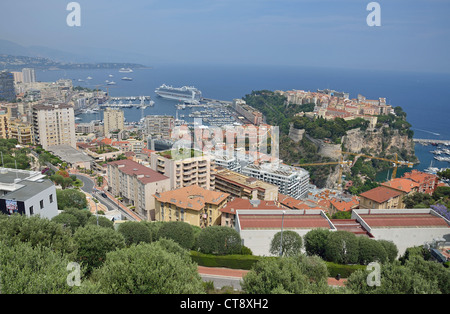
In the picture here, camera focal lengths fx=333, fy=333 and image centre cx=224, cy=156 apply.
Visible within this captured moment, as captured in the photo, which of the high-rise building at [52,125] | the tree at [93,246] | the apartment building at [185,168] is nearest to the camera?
the tree at [93,246]

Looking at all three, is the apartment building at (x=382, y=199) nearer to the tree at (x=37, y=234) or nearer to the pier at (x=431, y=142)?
the tree at (x=37, y=234)

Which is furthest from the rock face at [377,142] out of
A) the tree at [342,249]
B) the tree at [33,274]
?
the tree at [33,274]

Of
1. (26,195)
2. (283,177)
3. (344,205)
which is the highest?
(26,195)

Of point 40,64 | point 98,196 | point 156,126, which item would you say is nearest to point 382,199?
point 98,196

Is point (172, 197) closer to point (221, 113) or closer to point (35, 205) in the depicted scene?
point (35, 205)

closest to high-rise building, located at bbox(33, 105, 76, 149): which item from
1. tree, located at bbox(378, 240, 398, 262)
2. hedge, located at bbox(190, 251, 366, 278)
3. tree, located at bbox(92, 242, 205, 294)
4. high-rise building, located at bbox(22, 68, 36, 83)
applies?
hedge, located at bbox(190, 251, 366, 278)

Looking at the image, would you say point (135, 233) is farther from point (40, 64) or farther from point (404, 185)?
point (40, 64)

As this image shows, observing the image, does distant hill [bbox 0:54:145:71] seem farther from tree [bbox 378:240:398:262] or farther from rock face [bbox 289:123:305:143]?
tree [bbox 378:240:398:262]
